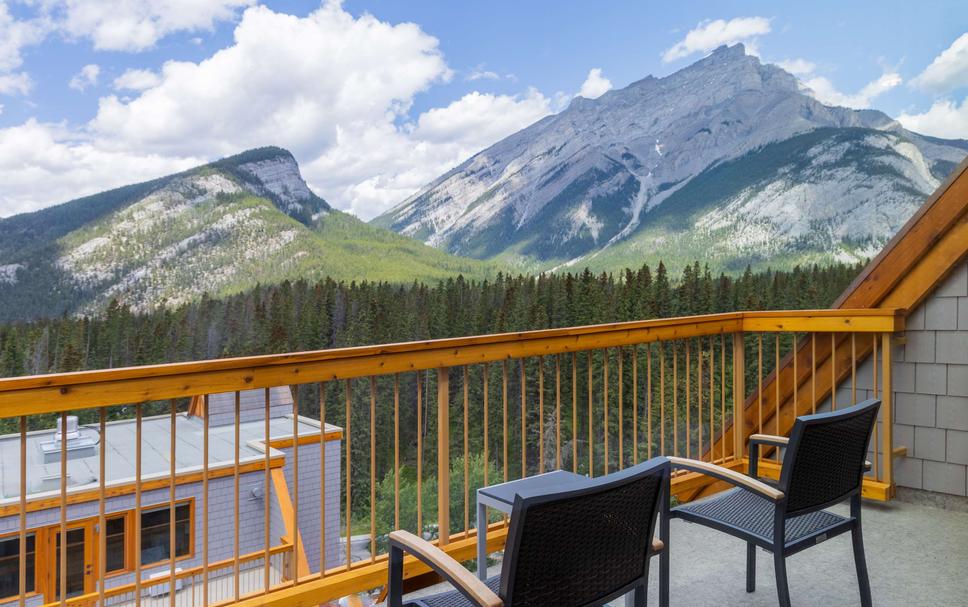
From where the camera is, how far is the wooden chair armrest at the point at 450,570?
1274 mm

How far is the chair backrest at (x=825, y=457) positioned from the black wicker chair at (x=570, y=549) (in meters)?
0.60

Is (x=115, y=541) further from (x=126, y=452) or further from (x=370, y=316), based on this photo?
(x=370, y=316)

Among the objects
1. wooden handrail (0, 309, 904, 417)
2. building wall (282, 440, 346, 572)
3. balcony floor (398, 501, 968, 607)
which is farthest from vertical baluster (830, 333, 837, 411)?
building wall (282, 440, 346, 572)

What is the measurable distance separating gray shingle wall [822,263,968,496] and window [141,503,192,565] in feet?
38.2

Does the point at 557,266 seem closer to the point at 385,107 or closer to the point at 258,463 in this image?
the point at 385,107

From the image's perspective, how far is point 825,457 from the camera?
1967 millimetres

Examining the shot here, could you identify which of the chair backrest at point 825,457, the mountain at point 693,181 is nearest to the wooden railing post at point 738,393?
the chair backrest at point 825,457

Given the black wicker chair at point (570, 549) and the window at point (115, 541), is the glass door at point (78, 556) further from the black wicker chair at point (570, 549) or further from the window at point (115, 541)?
the black wicker chair at point (570, 549)

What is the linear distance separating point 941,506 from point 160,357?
39.2m

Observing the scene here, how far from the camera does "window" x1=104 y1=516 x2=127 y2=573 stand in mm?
10977

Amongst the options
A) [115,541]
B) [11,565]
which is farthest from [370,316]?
[115,541]

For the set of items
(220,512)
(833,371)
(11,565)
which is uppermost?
(833,371)

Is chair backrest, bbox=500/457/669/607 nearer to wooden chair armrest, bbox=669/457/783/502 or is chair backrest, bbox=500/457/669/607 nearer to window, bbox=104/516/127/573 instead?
wooden chair armrest, bbox=669/457/783/502

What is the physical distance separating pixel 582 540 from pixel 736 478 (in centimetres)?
90
